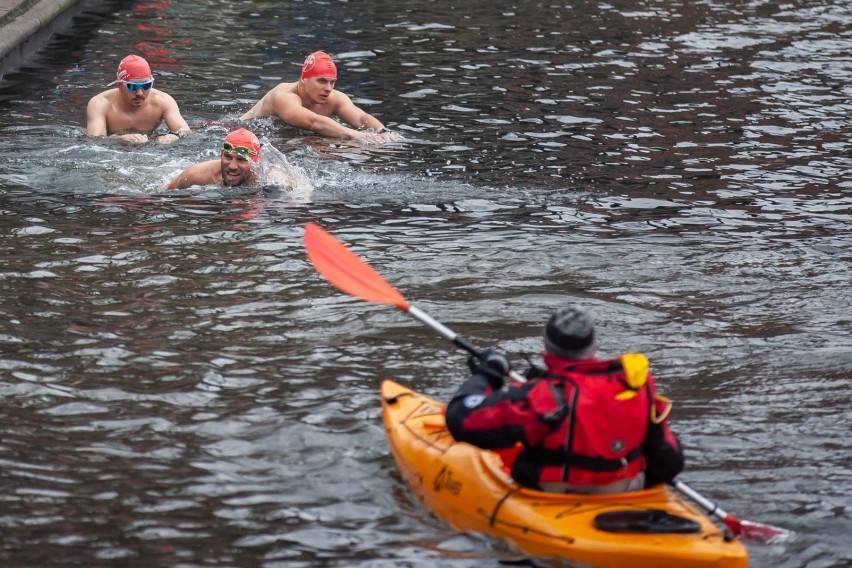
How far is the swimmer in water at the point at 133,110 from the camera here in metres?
13.9

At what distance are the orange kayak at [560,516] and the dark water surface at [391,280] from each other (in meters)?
0.16

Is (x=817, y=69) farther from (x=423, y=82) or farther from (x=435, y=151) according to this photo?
(x=435, y=151)

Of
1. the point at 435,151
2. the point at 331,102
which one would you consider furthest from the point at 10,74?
the point at 435,151

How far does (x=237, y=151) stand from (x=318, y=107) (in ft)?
10.9

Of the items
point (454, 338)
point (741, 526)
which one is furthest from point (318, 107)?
point (741, 526)

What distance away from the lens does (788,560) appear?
5902 millimetres

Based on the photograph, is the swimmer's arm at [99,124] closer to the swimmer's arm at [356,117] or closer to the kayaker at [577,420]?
the swimmer's arm at [356,117]

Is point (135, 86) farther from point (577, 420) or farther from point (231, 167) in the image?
point (577, 420)

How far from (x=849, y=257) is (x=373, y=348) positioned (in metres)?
4.46

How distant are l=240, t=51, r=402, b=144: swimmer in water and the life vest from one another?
9.04 metres

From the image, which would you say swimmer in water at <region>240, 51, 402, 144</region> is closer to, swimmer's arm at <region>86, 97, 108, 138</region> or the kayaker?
swimmer's arm at <region>86, 97, 108, 138</region>

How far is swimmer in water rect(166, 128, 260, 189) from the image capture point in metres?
12.0

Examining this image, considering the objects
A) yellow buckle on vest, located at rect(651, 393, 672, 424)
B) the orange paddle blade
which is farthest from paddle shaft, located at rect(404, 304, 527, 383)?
yellow buckle on vest, located at rect(651, 393, 672, 424)

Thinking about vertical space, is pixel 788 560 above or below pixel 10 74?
below
